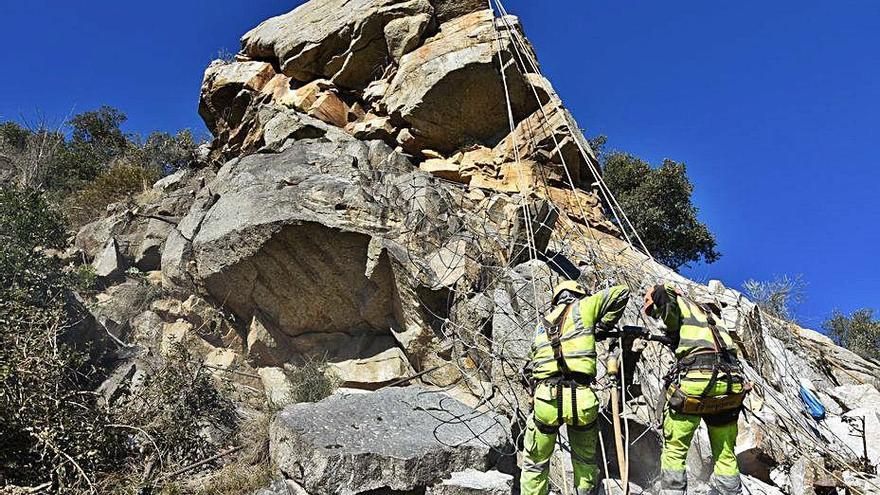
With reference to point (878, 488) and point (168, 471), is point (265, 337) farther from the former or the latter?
point (878, 488)

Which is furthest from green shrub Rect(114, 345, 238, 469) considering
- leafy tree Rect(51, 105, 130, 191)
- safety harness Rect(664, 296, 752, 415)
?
leafy tree Rect(51, 105, 130, 191)

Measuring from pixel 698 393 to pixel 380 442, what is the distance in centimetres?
A: 290

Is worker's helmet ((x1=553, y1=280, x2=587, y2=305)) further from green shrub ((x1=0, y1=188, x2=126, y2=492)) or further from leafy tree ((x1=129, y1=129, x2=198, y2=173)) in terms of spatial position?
leafy tree ((x1=129, y1=129, x2=198, y2=173))

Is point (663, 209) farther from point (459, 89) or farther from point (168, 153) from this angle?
point (168, 153)

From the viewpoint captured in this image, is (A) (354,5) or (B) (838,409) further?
(A) (354,5)

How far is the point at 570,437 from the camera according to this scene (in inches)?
196

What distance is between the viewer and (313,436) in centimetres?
538

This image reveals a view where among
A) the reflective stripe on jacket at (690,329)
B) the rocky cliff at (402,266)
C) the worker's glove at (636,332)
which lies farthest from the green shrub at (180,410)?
the reflective stripe on jacket at (690,329)

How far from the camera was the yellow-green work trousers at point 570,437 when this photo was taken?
15.8 ft

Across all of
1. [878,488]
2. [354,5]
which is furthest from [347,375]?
[354,5]

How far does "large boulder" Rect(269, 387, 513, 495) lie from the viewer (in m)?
5.17

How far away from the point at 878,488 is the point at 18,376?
28.1ft

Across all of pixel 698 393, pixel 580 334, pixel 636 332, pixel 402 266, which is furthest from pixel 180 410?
pixel 698 393

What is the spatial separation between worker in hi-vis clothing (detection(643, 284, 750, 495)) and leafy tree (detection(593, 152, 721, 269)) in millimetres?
12376
